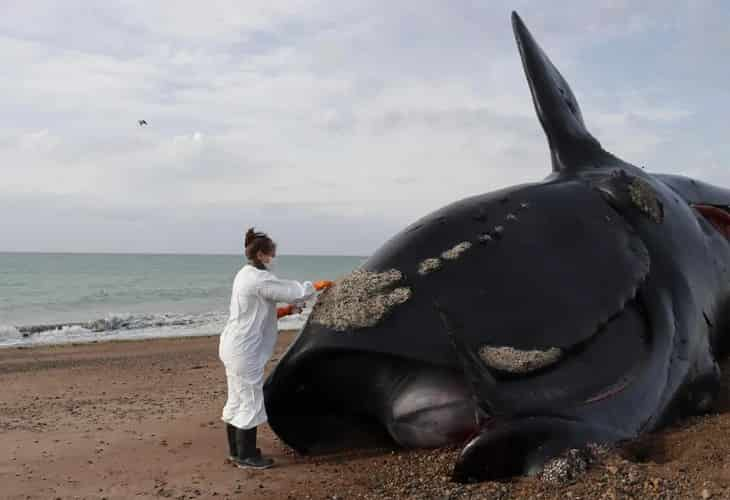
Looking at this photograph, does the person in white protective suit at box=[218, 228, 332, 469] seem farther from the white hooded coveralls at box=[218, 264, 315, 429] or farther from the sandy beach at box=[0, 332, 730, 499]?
the sandy beach at box=[0, 332, 730, 499]

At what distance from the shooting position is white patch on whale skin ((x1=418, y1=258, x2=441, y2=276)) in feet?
18.7

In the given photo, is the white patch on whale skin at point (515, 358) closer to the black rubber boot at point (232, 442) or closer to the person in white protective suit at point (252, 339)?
the person in white protective suit at point (252, 339)

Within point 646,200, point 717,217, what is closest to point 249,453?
point 646,200

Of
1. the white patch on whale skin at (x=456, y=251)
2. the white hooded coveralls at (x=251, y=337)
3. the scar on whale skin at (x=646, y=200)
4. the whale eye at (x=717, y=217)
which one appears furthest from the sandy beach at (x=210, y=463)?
the whale eye at (x=717, y=217)

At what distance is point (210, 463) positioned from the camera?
253 inches

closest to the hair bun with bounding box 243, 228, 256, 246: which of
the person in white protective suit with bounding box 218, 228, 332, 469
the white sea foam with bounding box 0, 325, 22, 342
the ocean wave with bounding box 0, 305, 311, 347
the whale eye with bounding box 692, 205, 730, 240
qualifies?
the person in white protective suit with bounding box 218, 228, 332, 469

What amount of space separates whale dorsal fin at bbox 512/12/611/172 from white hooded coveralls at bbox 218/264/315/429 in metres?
3.01

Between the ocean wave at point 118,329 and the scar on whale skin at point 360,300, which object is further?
the ocean wave at point 118,329

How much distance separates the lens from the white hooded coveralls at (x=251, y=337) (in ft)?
20.0

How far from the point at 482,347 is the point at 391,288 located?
2.69 ft

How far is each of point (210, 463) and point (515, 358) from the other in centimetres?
282

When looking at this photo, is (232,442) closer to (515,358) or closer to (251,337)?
(251,337)

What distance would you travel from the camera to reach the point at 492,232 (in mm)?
6066

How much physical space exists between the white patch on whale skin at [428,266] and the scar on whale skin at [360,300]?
0.16 meters
